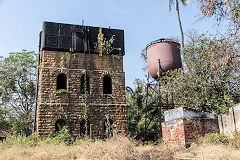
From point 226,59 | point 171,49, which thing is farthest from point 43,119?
point 226,59

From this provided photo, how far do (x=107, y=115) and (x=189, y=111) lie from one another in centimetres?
556

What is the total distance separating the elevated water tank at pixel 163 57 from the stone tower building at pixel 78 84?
205cm

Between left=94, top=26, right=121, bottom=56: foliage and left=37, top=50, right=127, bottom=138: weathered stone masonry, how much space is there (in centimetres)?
32

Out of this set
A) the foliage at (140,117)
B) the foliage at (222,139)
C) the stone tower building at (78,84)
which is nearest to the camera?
the foliage at (222,139)

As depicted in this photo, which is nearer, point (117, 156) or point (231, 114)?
point (117, 156)

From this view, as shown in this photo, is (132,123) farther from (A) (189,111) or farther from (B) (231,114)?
(B) (231,114)

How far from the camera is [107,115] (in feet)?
46.3

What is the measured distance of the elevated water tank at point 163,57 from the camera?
1493cm

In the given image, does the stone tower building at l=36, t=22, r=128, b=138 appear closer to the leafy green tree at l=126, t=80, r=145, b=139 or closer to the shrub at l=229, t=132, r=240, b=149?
the leafy green tree at l=126, t=80, r=145, b=139

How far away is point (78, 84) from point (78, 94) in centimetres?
61

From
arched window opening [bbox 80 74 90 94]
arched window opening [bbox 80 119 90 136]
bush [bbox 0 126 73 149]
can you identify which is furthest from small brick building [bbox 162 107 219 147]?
arched window opening [bbox 80 74 90 94]

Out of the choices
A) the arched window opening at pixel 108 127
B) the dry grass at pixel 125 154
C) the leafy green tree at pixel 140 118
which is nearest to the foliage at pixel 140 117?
the leafy green tree at pixel 140 118

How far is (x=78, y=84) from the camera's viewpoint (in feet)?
46.8

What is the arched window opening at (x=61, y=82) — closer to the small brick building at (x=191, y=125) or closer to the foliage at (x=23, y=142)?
the foliage at (x=23, y=142)
